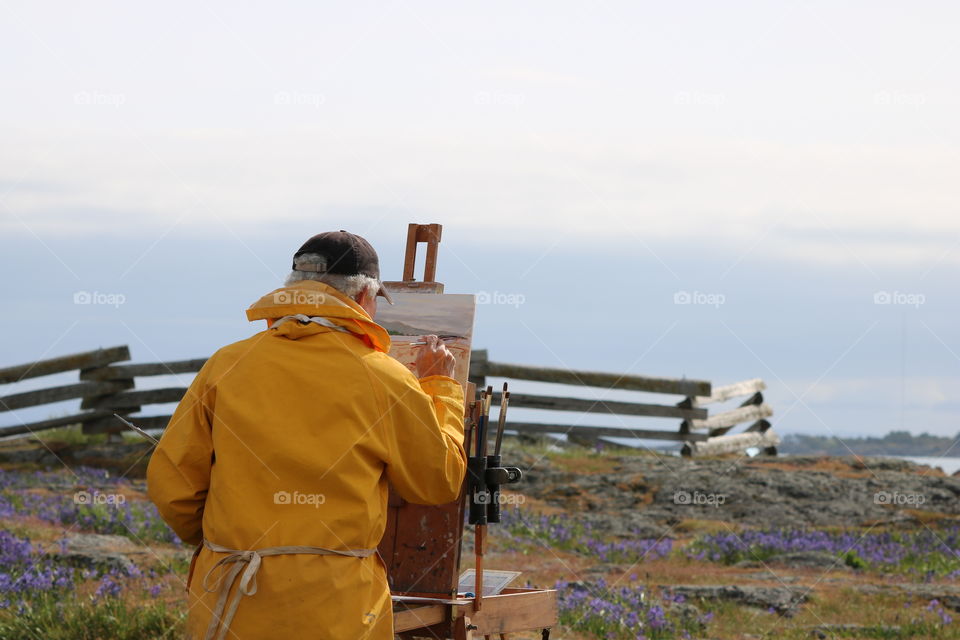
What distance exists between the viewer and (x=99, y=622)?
20.6ft

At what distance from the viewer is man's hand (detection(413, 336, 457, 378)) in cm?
427

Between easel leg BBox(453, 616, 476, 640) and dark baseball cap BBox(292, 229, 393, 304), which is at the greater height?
dark baseball cap BBox(292, 229, 393, 304)

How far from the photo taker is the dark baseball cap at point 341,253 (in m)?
3.48

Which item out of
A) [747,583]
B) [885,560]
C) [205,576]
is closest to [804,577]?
[747,583]

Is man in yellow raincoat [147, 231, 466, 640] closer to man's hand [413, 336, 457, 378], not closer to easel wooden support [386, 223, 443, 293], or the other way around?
man's hand [413, 336, 457, 378]

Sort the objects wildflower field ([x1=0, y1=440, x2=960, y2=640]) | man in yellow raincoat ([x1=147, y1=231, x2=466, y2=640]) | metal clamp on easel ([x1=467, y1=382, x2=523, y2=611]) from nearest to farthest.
Result: man in yellow raincoat ([x1=147, y1=231, x2=466, y2=640]), metal clamp on easel ([x1=467, y1=382, x2=523, y2=611]), wildflower field ([x1=0, y1=440, x2=960, y2=640])

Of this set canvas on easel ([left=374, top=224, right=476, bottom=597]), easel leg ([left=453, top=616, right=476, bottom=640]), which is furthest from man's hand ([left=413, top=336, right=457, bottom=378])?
easel leg ([left=453, top=616, right=476, bottom=640])

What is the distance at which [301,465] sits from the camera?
3248 mm

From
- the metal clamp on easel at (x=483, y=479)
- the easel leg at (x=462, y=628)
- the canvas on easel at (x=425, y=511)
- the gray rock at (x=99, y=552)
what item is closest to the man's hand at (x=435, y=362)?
the canvas on easel at (x=425, y=511)

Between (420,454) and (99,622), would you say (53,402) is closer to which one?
(99,622)

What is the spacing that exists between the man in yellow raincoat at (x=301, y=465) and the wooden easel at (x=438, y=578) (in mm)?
817

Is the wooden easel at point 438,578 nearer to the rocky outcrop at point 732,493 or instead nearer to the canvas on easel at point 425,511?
the canvas on easel at point 425,511

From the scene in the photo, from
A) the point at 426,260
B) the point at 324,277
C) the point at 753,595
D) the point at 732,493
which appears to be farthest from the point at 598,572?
the point at 324,277

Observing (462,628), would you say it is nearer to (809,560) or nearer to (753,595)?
(753,595)
